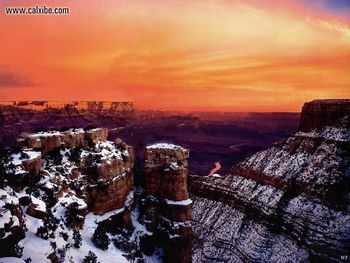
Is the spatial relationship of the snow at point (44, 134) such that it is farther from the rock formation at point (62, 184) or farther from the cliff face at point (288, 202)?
the cliff face at point (288, 202)

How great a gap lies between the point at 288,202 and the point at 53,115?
76617mm

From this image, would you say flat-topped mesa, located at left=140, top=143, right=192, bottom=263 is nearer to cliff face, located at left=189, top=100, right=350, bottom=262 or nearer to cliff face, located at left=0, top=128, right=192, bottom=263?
cliff face, located at left=0, top=128, right=192, bottom=263

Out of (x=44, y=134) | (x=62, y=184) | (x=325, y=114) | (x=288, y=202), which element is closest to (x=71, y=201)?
(x=62, y=184)

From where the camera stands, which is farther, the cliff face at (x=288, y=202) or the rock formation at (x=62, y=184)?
the cliff face at (x=288, y=202)

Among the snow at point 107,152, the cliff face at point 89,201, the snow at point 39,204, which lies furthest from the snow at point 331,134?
the snow at point 39,204

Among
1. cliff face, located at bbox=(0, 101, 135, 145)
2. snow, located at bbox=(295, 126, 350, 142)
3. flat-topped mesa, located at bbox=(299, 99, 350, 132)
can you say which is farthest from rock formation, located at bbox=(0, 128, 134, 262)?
cliff face, located at bbox=(0, 101, 135, 145)

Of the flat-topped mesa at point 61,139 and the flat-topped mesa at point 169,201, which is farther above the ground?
the flat-topped mesa at point 61,139

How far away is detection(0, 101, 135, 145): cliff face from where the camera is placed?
9725cm

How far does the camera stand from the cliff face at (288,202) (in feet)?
149

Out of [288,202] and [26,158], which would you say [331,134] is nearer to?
[288,202]

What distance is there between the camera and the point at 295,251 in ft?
148

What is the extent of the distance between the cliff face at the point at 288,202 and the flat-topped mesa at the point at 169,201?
41.6ft

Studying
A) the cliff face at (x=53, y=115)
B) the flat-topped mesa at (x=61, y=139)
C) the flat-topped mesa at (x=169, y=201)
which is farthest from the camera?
the cliff face at (x=53, y=115)

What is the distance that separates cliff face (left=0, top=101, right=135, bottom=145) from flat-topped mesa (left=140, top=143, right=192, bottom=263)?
4377 cm
